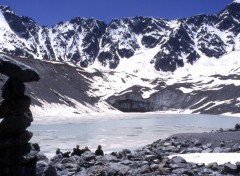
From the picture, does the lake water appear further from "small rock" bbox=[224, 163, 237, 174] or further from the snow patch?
"small rock" bbox=[224, 163, 237, 174]

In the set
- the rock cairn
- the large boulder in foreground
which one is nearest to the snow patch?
the rock cairn

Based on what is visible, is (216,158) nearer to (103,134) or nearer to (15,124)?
(15,124)

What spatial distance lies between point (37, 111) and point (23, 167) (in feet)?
447

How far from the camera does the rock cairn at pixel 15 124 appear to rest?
683 inches

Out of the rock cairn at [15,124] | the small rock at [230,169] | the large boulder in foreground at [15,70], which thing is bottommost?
the small rock at [230,169]

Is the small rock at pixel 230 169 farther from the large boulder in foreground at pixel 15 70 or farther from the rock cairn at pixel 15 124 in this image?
the large boulder in foreground at pixel 15 70

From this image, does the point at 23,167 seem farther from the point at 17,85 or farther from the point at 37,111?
the point at 37,111

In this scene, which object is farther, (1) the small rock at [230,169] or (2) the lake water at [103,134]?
(2) the lake water at [103,134]

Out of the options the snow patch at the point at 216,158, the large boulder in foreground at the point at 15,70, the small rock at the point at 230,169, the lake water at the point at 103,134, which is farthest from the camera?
the lake water at the point at 103,134

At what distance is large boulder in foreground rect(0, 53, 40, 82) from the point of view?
55.3 ft

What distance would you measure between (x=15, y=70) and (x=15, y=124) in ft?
7.34

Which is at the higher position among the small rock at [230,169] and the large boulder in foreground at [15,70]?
the large boulder in foreground at [15,70]

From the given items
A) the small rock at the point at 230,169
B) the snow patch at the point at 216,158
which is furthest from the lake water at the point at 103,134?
the small rock at the point at 230,169

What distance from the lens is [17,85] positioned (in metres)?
17.7
